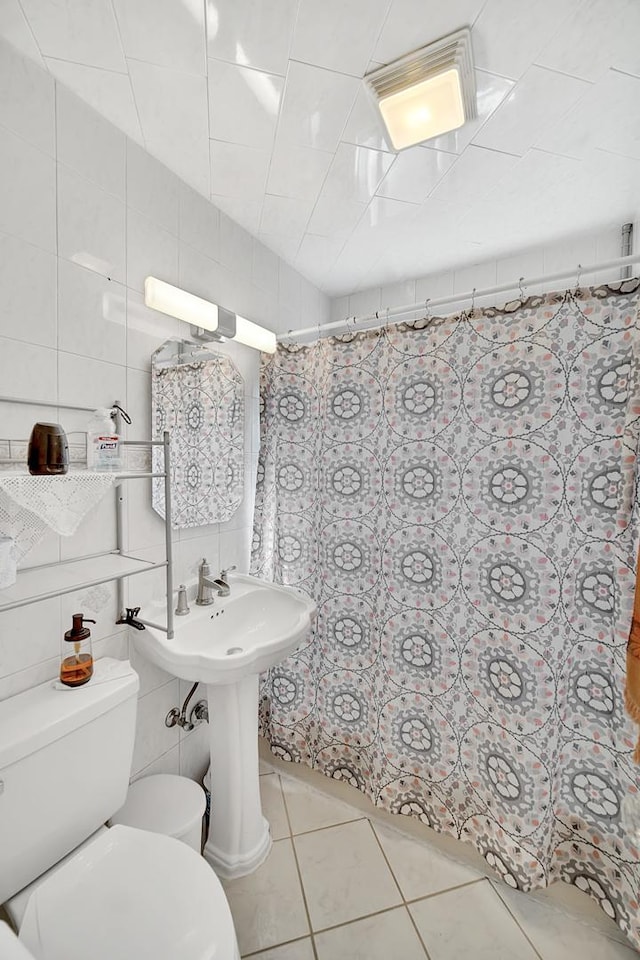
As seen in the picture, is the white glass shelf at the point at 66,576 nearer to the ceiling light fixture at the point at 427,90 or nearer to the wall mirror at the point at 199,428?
the wall mirror at the point at 199,428

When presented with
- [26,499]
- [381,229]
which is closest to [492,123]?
[381,229]

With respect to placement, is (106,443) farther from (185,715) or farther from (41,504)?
(185,715)

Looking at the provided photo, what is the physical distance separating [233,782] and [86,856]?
0.51 meters

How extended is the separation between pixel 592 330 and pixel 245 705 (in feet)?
5.19

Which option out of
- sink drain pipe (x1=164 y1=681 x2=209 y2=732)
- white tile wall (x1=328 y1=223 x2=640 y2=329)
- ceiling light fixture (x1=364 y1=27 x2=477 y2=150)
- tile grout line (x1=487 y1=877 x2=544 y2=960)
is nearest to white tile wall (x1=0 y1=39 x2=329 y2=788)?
sink drain pipe (x1=164 y1=681 x2=209 y2=732)

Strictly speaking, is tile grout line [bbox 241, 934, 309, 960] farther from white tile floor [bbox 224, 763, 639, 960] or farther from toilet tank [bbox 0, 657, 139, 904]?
toilet tank [bbox 0, 657, 139, 904]

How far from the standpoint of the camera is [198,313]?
1409 millimetres

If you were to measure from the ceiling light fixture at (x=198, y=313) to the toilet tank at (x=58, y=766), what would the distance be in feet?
3.59

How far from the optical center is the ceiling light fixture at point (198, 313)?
4.30 feet

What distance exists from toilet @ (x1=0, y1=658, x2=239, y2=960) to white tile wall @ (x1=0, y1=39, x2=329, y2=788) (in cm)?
20

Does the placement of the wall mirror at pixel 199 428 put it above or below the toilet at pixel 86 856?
above

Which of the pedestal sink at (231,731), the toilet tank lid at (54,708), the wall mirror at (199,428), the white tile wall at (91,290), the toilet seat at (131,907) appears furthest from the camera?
the wall mirror at (199,428)

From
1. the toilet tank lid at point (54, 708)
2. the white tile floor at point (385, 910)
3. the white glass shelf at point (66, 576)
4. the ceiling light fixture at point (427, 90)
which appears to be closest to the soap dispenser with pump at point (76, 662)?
the toilet tank lid at point (54, 708)

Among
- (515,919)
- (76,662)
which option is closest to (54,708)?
(76,662)
